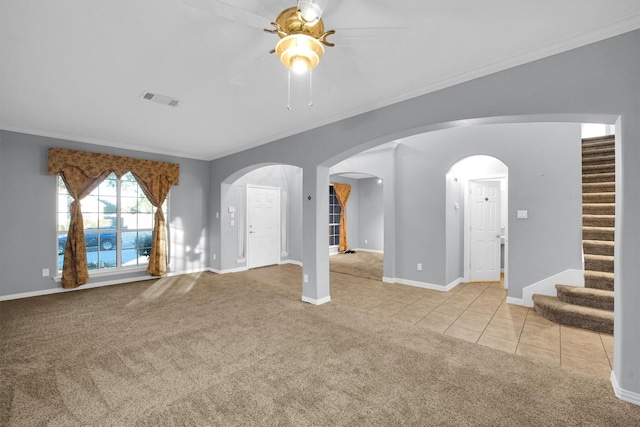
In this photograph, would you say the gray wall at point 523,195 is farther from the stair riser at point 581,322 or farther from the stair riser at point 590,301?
the stair riser at point 581,322

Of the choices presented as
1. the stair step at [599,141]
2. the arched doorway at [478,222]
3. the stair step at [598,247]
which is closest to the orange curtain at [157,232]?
the arched doorway at [478,222]

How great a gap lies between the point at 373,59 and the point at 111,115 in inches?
137

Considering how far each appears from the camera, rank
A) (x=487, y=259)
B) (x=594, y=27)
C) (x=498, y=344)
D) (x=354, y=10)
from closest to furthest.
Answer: (x=354, y=10)
(x=594, y=27)
(x=498, y=344)
(x=487, y=259)

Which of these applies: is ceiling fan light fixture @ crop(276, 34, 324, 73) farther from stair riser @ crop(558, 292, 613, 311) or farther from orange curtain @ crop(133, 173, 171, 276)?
orange curtain @ crop(133, 173, 171, 276)

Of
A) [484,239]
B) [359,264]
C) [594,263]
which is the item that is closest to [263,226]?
[359,264]

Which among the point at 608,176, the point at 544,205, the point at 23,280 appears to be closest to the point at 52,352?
the point at 23,280

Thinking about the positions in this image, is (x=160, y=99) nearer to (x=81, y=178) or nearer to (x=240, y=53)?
(x=240, y=53)

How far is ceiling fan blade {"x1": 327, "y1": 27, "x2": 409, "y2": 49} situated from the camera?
5.29 feet

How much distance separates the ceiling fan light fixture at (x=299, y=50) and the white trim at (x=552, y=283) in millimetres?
4250

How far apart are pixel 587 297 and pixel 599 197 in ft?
5.78

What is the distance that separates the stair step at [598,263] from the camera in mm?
3662

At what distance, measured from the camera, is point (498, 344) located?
9.39 feet

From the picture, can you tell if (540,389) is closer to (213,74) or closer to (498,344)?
(498,344)

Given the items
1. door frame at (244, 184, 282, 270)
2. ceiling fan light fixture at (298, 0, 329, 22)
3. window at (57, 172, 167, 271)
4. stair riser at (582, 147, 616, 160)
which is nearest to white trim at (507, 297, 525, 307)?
stair riser at (582, 147, 616, 160)
